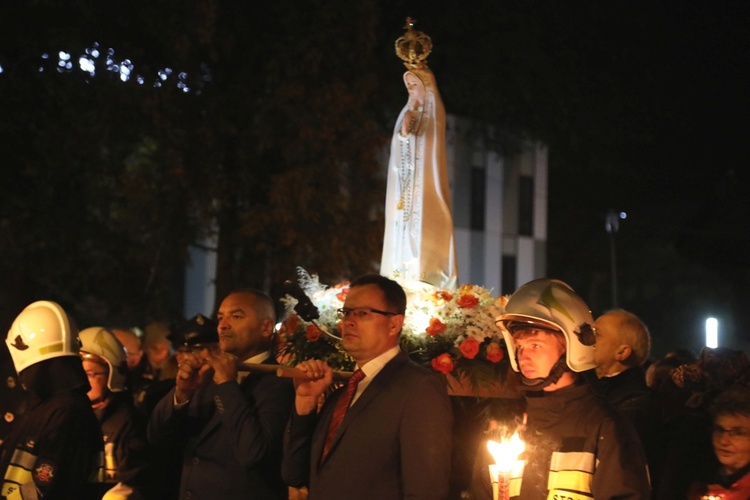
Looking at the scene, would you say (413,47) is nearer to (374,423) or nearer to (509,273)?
(374,423)

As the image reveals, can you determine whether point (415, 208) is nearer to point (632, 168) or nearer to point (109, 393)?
point (109, 393)

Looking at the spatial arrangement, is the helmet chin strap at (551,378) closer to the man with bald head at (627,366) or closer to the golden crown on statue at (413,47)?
the man with bald head at (627,366)

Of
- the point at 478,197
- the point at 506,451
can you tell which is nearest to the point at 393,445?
the point at 506,451

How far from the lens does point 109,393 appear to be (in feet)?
24.2

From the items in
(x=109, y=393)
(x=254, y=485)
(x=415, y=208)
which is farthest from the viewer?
(x=415, y=208)

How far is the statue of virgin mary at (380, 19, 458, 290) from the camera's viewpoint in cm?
833

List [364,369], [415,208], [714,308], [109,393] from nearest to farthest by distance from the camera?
[364,369]
[109,393]
[415,208]
[714,308]

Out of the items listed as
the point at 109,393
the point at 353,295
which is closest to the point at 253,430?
the point at 353,295

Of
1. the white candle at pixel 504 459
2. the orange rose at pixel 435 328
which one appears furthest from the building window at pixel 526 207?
the white candle at pixel 504 459

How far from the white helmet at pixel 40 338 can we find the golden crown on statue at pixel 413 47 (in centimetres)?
369

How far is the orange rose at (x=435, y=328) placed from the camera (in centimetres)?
671

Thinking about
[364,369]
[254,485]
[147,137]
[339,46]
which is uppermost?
[339,46]

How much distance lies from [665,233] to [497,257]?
1464 centimetres

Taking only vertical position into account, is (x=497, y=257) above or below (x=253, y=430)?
above
